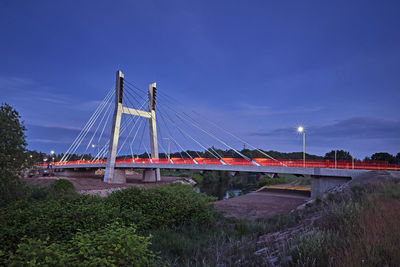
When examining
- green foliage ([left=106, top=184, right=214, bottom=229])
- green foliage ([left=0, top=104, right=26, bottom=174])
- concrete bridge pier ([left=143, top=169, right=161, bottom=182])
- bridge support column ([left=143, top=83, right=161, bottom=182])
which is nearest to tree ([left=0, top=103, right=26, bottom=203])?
green foliage ([left=0, top=104, right=26, bottom=174])

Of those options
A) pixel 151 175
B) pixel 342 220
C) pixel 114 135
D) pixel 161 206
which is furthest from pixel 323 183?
pixel 151 175

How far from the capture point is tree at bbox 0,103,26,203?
984 centimetres

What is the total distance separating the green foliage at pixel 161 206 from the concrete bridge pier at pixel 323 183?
1153 cm

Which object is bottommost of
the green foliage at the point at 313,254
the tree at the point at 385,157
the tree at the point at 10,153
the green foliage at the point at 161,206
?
the green foliage at the point at 161,206

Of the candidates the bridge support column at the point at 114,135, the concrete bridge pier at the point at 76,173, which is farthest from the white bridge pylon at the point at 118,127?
the concrete bridge pier at the point at 76,173

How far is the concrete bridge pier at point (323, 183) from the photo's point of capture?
1900 cm

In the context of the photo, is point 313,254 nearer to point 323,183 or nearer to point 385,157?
point 323,183

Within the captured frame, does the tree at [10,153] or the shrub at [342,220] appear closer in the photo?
the shrub at [342,220]

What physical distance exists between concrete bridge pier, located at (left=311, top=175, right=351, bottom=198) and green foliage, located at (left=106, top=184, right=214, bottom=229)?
11.5 m

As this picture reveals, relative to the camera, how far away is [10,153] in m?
10.2

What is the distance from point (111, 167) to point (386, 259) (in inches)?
1391

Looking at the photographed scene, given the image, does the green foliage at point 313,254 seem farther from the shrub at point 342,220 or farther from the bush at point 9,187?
the bush at point 9,187

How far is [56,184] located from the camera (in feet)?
71.1

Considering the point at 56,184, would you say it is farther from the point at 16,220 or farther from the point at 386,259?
the point at 386,259
